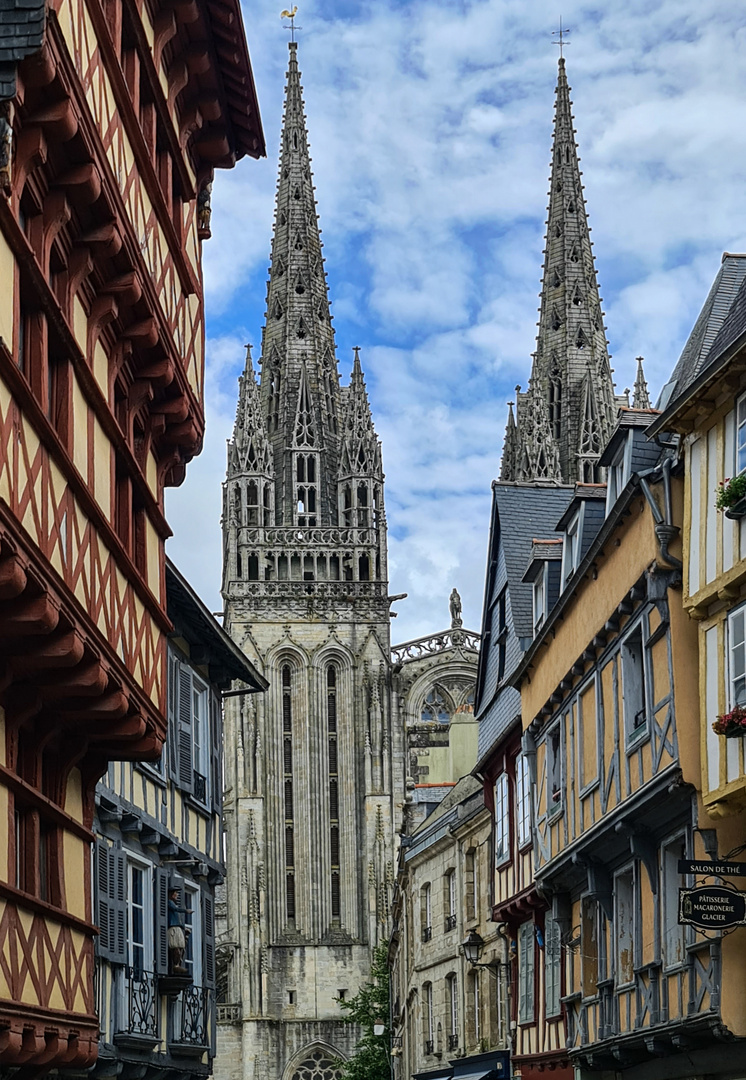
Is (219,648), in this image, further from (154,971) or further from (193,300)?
(193,300)

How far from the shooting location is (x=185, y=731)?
25094mm

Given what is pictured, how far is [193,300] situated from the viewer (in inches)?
753

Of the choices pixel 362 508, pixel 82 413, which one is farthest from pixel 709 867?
pixel 362 508

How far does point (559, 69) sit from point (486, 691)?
73.8 metres

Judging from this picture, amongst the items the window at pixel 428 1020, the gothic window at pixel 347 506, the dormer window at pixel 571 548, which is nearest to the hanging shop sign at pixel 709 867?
the dormer window at pixel 571 548

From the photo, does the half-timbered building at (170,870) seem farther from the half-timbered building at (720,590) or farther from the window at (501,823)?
the half-timbered building at (720,590)

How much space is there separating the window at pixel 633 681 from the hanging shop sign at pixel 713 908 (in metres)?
3.71

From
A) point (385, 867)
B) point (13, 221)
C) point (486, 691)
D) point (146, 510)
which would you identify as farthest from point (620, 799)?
point (385, 867)

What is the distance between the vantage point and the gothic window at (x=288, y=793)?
8625 cm

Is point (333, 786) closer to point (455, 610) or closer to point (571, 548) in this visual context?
point (455, 610)

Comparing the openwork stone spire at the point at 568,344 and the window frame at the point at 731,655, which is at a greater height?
the openwork stone spire at the point at 568,344

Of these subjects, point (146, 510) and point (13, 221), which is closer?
point (13, 221)

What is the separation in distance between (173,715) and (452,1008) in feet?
40.4

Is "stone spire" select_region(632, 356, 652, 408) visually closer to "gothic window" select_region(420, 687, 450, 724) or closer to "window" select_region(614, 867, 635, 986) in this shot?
"gothic window" select_region(420, 687, 450, 724)
